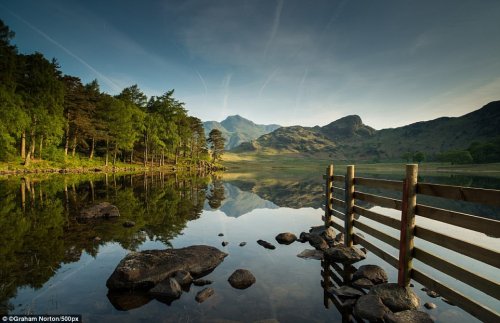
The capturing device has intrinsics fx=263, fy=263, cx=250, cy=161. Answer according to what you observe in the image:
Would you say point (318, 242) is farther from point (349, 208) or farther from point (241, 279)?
point (241, 279)

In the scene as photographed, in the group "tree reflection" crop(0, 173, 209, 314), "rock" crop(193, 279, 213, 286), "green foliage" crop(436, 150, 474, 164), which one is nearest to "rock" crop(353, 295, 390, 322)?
"rock" crop(193, 279, 213, 286)

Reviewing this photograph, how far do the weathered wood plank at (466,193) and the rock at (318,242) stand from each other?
18.3 feet

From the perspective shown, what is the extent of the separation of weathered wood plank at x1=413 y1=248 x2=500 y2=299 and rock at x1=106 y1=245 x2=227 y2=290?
6677 mm

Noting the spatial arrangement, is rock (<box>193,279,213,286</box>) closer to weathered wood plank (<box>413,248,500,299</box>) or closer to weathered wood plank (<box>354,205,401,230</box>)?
weathered wood plank (<box>354,205,401,230</box>)

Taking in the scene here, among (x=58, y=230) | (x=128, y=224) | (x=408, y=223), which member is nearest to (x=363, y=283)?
(x=408, y=223)

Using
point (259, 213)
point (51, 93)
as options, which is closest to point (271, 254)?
point (259, 213)

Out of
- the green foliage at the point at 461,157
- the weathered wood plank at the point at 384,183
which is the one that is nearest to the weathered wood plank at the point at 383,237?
the weathered wood plank at the point at 384,183

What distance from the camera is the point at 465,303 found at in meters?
5.89

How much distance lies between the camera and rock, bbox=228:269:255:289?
8.17 meters

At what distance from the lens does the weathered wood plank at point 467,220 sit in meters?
5.27

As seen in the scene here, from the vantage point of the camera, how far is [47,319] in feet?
19.5

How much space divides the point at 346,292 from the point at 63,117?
61.3m

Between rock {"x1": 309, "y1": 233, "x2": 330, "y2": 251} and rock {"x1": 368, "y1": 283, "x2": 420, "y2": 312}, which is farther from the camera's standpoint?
rock {"x1": 309, "y1": 233, "x2": 330, "y2": 251}

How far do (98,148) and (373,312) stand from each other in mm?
72770
